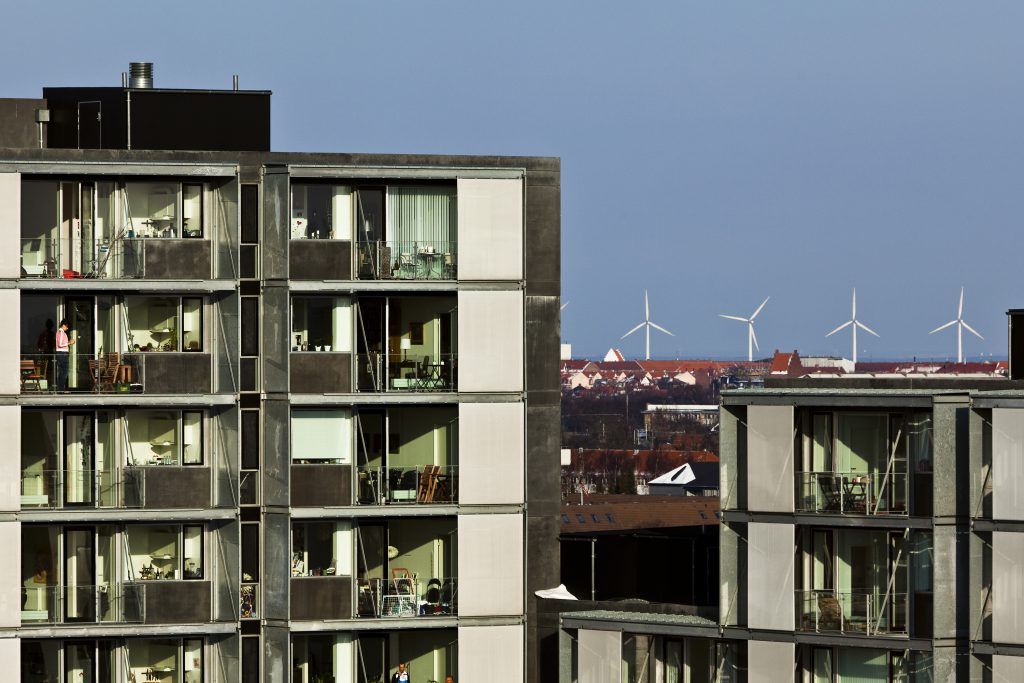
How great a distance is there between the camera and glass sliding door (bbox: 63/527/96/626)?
49.0 m

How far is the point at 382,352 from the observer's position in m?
50.7

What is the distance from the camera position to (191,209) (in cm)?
5041

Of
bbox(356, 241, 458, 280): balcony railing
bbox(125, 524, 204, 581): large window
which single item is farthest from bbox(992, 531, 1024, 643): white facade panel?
bbox(125, 524, 204, 581): large window

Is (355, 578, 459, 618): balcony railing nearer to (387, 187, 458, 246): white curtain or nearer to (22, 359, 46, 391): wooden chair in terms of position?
(387, 187, 458, 246): white curtain

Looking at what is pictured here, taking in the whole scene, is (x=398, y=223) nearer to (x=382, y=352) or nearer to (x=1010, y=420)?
(x=382, y=352)

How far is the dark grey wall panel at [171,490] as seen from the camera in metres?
49.1

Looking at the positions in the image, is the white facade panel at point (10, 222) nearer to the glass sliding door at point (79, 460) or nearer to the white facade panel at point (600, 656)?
the glass sliding door at point (79, 460)

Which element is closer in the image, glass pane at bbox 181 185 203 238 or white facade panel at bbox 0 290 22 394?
white facade panel at bbox 0 290 22 394

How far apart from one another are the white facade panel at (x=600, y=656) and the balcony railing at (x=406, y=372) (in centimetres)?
754

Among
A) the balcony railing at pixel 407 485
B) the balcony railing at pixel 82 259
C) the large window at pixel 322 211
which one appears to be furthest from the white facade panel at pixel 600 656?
the balcony railing at pixel 82 259

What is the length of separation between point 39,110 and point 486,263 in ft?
42.6

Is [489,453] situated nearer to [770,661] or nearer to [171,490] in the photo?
[171,490]

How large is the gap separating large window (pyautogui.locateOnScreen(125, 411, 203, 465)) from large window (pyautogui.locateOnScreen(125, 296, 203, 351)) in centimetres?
178

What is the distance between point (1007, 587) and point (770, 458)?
21.8ft
